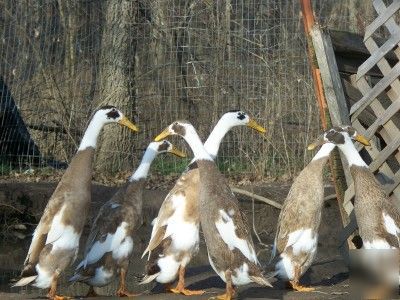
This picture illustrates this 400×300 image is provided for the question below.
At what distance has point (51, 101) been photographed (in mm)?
14891

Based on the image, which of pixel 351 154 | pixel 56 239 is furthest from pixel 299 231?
pixel 56 239

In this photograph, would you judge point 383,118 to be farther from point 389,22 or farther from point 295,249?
point 295,249

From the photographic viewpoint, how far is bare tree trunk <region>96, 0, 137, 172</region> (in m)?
14.6

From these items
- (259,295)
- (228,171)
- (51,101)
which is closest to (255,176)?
(228,171)

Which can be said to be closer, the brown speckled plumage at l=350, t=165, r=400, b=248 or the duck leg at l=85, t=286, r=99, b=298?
the brown speckled plumage at l=350, t=165, r=400, b=248

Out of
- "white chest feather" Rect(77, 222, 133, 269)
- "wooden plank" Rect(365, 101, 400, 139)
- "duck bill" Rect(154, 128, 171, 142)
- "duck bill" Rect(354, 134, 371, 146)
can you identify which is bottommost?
"white chest feather" Rect(77, 222, 133, 269)

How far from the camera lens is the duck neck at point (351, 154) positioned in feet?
28.2

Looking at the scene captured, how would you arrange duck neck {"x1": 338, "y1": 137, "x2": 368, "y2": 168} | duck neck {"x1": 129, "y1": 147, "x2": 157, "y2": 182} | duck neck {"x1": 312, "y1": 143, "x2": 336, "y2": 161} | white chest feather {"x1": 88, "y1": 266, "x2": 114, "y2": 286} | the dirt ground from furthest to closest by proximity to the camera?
duck neck {"x1": 129, "y1": 147, "x2": 157, "y2": 182}, duck neck {"x1": 312, "y1": 143, "x2": 336, "y2": 161}, the dirt ground, white chest feather {"x1": 88, "y1": 266, "x2": 114, "y2": 286}, duck neck {"x1": 338, "y1": 137, "x2": 368, "y2": 168}

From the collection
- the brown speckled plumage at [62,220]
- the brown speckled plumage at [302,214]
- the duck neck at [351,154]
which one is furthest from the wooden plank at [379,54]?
the brown speckled plumage at [62,220]

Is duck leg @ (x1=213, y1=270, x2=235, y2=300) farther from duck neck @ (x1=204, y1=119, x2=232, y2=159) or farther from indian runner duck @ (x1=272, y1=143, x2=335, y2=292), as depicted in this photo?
duck neck @ (x1=204, y1=119, x2=232, y2=159)

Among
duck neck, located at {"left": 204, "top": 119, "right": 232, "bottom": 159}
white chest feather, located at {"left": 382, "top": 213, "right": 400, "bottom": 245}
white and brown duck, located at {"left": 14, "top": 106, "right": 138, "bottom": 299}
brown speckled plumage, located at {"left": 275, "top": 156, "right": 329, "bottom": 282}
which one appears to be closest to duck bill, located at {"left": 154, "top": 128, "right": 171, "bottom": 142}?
duck neck, located at {"left": 204, "top": 119, "right": 232, "bottom": 159}

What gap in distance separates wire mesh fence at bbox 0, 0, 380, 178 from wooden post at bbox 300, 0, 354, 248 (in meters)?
3.58

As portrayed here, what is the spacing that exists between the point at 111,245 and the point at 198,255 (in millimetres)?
2592

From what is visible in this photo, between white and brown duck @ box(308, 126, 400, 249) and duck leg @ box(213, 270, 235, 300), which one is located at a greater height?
white and brown duck @ box(308, 126, 400, 249)
